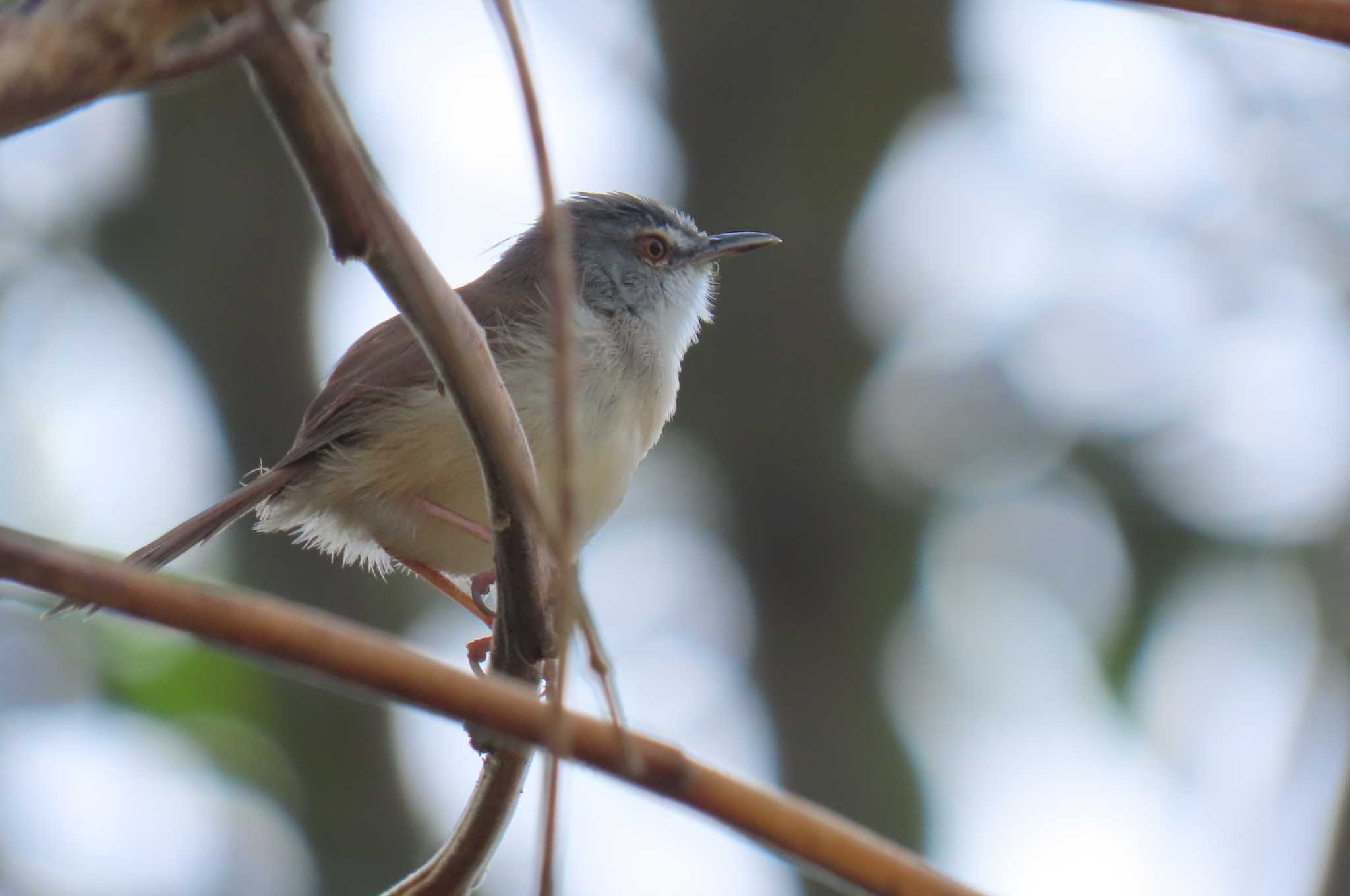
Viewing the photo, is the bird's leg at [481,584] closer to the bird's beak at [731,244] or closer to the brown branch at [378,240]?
the bird's beak at [731,244]

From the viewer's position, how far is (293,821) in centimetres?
952

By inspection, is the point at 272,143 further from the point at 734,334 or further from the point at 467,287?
the point at 467,287

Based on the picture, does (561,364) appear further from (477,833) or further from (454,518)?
(454,518)

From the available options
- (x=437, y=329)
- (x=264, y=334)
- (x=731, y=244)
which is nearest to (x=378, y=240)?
(x=437, y=329)

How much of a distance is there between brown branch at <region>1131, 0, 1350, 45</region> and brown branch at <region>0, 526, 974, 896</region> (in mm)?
742

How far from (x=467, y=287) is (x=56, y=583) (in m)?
4.23

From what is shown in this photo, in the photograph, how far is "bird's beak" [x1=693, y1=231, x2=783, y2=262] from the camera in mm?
5543

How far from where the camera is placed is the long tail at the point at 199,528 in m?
3.89

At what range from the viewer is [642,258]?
5.36m

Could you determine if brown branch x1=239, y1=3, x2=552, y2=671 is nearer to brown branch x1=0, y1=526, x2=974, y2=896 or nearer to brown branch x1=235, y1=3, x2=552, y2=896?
brown branch x1=235, y1=3, x2=552, y2=896

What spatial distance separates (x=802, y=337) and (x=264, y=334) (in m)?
4.33

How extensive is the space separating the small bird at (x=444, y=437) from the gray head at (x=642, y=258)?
16 millimetres

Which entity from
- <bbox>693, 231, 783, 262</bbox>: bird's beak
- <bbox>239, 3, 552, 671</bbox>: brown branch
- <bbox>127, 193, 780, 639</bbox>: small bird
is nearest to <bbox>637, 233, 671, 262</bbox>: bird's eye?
<bbox>693, 231, 783, 262</bbox>: bird's beak

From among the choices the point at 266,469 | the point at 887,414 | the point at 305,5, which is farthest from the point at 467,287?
the point at 887,414
